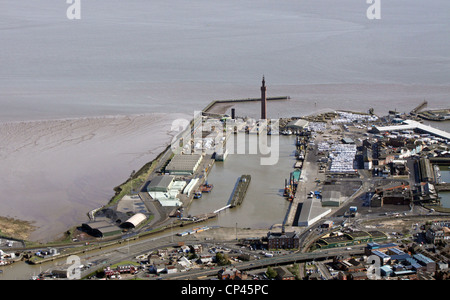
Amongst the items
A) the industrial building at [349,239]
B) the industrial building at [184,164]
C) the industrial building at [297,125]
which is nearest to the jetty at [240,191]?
the industrial building at [184,164]

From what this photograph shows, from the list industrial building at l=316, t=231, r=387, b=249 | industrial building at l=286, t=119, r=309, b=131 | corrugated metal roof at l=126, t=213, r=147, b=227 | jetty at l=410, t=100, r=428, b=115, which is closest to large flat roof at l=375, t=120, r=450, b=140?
jetty at l=410, t=100, r=428, b=115

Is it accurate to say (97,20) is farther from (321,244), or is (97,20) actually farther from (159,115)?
(321,244)

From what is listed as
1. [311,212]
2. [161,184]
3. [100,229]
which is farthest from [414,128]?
[100,229]

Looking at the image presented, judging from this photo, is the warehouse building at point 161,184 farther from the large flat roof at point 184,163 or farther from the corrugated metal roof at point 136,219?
the corrugated metal roof at point 136,219

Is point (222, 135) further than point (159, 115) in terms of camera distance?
No

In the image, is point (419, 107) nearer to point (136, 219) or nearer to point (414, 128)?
point (414, 128)

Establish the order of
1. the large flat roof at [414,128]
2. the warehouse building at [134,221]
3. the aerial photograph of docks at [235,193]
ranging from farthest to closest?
the large flat roof at [414,128] → the warehouse building at [134,221] → the aerial photograph of docks at [235,193]

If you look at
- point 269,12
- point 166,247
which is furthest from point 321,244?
point 269,12
